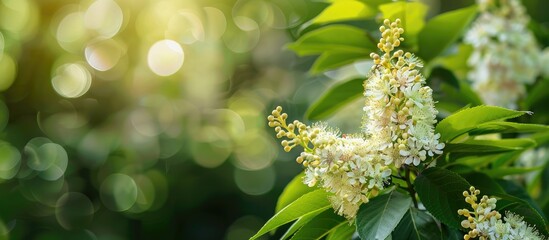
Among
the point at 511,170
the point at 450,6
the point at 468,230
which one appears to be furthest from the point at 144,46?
the point at 468,230

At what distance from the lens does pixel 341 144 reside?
3.75ft

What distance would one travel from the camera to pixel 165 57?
14.6 ft

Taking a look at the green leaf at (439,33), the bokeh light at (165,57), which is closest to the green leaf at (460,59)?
the green leaf at (439,33)

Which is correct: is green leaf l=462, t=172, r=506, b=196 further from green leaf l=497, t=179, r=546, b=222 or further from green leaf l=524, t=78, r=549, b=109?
green leaf l=524, t=78, r=549, b=109

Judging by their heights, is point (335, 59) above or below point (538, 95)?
above

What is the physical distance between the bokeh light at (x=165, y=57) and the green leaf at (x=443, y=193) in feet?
10.5

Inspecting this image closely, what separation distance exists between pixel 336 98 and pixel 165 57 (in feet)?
9.36

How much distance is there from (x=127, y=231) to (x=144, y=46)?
3.59 feet

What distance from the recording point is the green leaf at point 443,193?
116 centimetres

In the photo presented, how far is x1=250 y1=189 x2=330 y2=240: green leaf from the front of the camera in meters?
1.19

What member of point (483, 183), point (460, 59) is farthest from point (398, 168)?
point (460, 59)

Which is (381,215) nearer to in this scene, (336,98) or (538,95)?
(336,98)

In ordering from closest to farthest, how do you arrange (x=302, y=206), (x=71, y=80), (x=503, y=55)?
1. (x=302, y=206)
2. (x=503, y=55)
3. (x=71, y=80)

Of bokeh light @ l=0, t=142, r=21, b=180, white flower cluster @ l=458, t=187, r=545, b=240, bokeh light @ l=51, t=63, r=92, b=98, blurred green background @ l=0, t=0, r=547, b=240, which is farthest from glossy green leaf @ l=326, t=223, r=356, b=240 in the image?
bokeh light @ l=51, t=63, r=92, b=98
